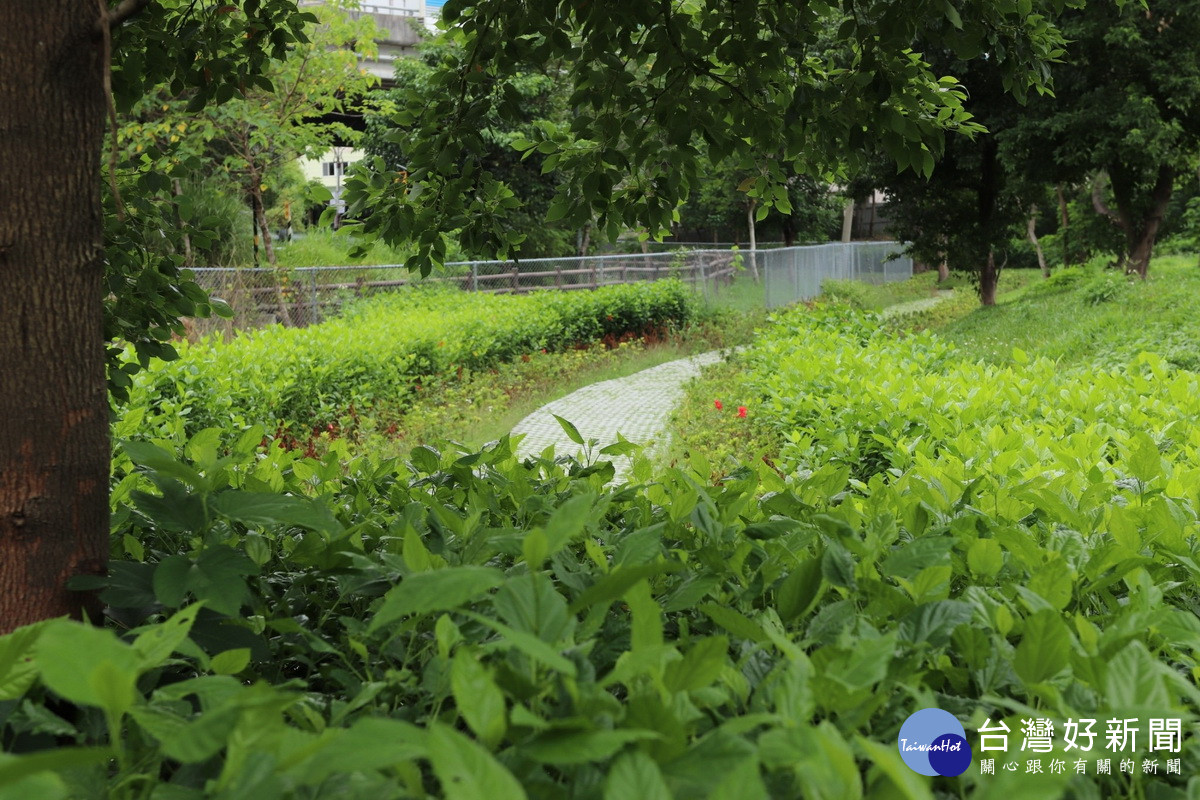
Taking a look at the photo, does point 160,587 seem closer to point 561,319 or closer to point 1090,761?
Answer: point 1090,761

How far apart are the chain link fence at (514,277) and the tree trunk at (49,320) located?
21.6ft

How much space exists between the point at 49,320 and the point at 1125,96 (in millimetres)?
18684

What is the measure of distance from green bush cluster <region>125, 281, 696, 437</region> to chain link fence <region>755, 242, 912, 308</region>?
18.6 ft

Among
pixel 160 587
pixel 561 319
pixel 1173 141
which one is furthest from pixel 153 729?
pixel 1173 141

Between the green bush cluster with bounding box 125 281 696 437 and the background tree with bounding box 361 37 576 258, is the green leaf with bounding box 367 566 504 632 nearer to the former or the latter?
the green bush cluster with bounding box 125 281 696 437

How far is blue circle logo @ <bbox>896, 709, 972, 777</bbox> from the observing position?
1073 mm

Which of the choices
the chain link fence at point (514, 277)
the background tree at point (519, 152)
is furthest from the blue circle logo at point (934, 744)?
the background tree at point (519, 152)

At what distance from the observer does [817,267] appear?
26094 millimetres

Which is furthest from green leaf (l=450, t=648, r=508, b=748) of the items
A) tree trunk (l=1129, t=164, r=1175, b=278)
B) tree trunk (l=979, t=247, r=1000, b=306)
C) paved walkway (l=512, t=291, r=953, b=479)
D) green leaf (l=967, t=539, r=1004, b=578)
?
tree trunk (l=979, t=247, r=1000, b=306)

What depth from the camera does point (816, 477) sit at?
218 cm

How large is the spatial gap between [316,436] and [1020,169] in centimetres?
1507

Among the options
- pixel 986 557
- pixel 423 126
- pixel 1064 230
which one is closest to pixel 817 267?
pixel 1064 230

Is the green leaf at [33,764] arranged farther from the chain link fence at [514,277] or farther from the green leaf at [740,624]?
the chain link fence at [514,277]

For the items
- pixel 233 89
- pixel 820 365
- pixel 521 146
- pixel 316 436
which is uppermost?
pixel 233 89
